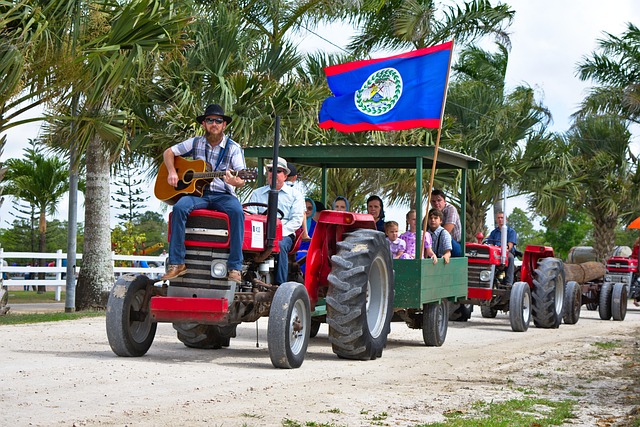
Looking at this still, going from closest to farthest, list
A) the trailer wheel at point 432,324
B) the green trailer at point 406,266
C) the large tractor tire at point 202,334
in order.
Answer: the large tractor tire at point 202,334 < the green trailer at point 406,266 < the trailer wheel at point 432,324

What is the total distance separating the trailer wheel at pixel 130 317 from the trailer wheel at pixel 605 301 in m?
12.9

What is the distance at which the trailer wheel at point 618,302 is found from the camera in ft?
69.8

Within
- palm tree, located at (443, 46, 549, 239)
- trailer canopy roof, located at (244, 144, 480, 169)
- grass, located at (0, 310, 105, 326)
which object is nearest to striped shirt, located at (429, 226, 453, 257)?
trailer canopy roof, located at (244, 144, 480, 169)

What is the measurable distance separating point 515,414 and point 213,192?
12.6 feet

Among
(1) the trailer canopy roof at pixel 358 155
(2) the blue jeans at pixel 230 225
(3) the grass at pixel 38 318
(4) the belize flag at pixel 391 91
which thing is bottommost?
(3) the grass at pixel 38 318

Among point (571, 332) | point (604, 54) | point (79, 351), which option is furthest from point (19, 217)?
point (79, 351)

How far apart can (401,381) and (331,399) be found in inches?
60.2

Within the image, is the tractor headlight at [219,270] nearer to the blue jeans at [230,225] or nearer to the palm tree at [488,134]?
the blue jeans at [230,225]

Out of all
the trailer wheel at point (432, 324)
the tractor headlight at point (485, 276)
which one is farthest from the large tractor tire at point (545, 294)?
the trailer wheel at point (432, 324)

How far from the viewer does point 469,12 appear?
93.2 feet

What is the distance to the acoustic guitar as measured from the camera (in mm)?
10000

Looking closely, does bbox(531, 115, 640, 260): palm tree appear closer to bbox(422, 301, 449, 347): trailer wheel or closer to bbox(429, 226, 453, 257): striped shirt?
bbox(429, 226, 453, 257): striped shirt

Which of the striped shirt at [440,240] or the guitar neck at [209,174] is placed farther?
the striped shirt at [440,240]

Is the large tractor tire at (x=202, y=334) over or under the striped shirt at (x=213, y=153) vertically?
under
